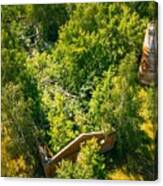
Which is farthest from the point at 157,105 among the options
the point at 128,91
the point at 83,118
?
the point at 83,118

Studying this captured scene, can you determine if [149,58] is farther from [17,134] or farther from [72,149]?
[17,134]

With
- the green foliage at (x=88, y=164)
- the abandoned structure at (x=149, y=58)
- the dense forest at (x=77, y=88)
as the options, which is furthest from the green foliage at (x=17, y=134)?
the abandoned structure at (x=149, y=58)

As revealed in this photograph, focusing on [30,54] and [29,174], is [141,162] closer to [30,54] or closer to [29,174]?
[29,174]

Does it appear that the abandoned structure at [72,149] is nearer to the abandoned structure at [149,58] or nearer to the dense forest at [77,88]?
the dense forest at [77,88]

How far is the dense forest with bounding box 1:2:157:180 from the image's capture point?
7.50 ft

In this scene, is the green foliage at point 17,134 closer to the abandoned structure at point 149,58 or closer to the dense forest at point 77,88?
the dense forest at point 77,88

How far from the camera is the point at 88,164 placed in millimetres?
2326

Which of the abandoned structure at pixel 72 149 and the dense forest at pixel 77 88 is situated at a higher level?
the dense forest at pixel 77 88

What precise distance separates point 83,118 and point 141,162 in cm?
26

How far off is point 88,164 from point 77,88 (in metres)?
0.28

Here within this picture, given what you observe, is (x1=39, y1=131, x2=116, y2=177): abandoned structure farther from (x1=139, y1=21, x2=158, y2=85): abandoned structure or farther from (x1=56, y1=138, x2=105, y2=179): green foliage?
(x1=139, y1=21, x2=158, y2=85): abandoned structure

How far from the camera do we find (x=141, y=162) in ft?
7.49

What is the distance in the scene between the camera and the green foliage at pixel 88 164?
2318mm

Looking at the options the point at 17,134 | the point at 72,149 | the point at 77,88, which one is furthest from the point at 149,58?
the point at 17,134
